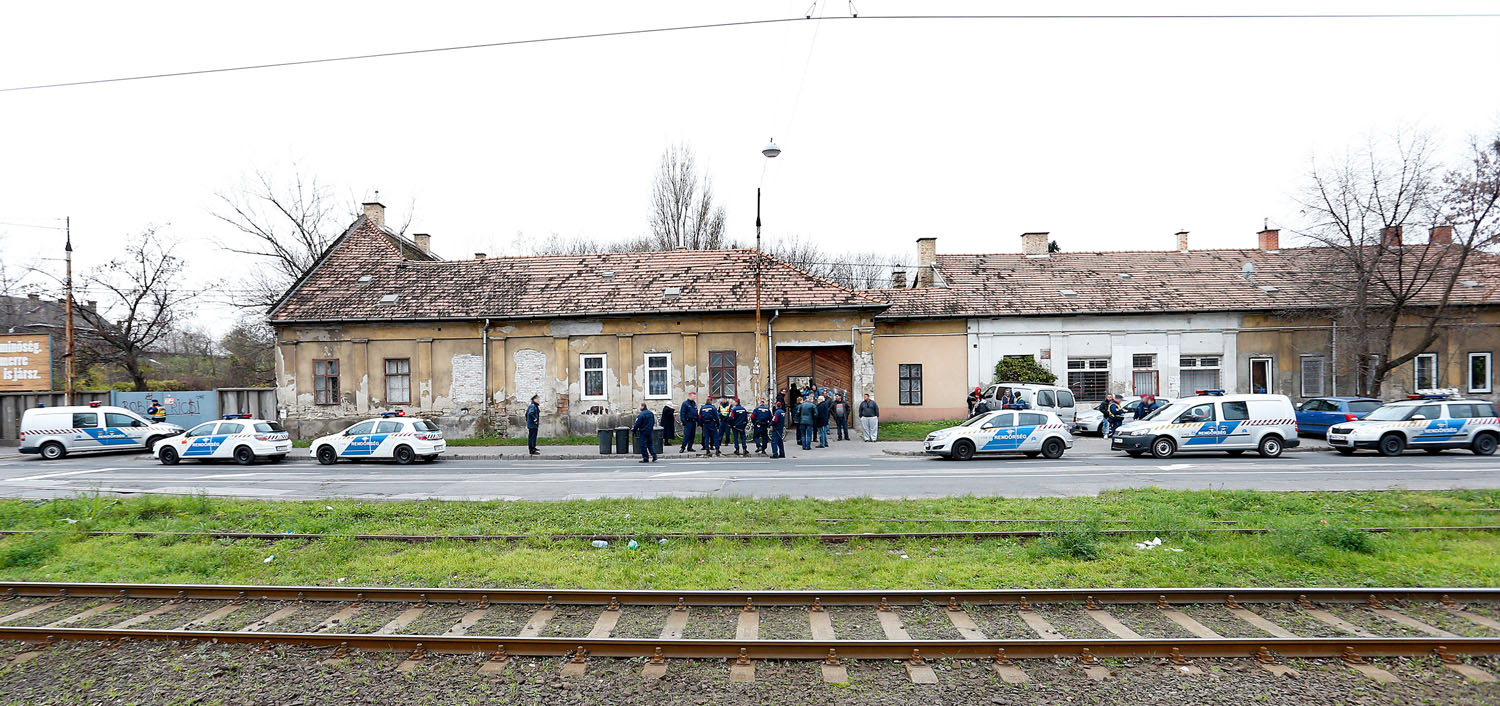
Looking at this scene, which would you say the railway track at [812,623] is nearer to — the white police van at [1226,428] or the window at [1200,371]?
the white police van at [1226,428]

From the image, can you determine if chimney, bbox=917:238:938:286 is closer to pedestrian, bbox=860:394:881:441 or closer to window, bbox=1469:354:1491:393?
pedestrian, bbox=860:394:881:441

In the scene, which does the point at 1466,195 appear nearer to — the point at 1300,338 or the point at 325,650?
the point at 1300,338

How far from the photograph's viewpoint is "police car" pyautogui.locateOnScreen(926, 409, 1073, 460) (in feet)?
64.6

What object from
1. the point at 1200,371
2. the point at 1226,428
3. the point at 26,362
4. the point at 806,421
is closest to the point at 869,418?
the point at 806,421

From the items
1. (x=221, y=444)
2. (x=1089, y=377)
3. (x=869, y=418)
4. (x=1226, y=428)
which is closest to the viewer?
(x=1226, y=428)

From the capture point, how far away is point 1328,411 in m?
23.0

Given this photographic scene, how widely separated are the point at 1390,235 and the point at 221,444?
3848 centimetres

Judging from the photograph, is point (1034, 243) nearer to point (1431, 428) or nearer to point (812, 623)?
point (1431, 428)

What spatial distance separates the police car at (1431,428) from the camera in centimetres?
1856

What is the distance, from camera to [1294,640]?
587cm

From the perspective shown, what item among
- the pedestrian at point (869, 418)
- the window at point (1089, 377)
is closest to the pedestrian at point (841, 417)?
the pedestrian at point (869, 418)

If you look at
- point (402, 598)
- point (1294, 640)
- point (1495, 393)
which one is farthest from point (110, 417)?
point (1495, 393)

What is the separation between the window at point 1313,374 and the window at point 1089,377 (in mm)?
7550

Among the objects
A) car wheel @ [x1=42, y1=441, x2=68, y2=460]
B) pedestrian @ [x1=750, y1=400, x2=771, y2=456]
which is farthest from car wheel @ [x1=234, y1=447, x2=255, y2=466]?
pedestrian @ [x1=750, y1=400, x2=771, y2=456]
